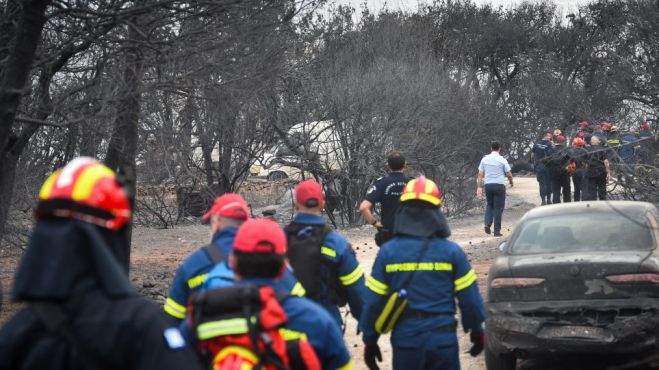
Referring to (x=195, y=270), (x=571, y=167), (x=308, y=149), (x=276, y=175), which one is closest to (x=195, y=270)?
(x=195, y=270)

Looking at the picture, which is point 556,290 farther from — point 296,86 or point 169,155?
point 296,86

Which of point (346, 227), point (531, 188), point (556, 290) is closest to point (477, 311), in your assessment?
point (556, 290)

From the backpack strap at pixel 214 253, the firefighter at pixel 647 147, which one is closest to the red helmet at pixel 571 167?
the firefighter at pixel 647 147

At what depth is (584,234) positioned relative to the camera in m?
8.32

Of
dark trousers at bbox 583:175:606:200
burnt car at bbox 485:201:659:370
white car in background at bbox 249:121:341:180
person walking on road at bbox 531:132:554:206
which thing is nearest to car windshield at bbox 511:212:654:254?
burnt car at bbox 485:201:659:370

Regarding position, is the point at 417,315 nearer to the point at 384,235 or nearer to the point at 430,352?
the point at 430,352

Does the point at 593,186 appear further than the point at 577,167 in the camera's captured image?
No

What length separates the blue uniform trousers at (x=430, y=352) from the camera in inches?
224

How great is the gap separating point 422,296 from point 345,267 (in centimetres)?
62

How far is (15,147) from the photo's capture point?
33.5 ft

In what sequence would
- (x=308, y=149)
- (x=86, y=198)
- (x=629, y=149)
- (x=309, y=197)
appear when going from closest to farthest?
(x=86, y=198)
(x=309, y=197)
(x=629, y=149)
(x=308, y=149)

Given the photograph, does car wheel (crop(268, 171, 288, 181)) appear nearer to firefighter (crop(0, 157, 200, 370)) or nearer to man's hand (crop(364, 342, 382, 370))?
man's hand (crop(364, 342, 382, 370))

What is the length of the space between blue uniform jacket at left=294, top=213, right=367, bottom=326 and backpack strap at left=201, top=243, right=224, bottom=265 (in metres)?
1.06

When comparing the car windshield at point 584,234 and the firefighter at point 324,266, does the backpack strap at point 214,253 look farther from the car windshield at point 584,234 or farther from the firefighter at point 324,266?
the car windshield at point 584,234
